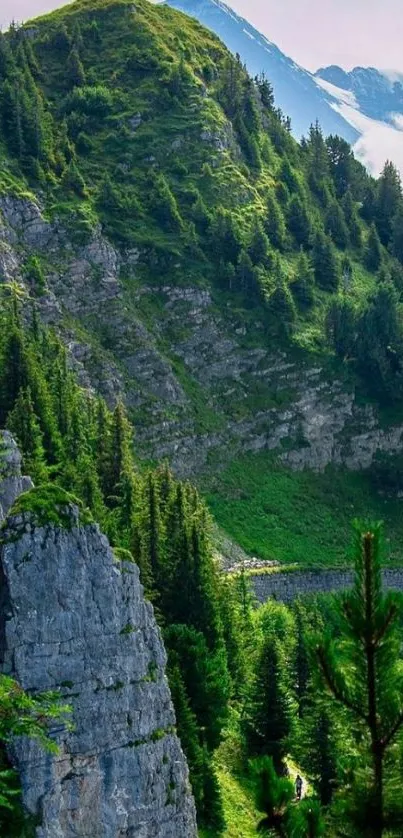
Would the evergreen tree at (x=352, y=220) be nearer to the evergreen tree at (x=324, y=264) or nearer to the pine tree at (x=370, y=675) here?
the evergreen tree at (x=324, y=264)

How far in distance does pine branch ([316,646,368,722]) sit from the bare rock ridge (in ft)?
49.5

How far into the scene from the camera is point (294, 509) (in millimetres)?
82875

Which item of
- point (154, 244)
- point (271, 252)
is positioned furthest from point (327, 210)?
point (154, 244)

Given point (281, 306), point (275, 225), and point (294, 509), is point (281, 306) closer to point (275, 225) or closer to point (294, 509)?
point (275, 225)

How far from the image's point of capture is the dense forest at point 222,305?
9.45m

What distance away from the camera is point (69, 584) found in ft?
82.2

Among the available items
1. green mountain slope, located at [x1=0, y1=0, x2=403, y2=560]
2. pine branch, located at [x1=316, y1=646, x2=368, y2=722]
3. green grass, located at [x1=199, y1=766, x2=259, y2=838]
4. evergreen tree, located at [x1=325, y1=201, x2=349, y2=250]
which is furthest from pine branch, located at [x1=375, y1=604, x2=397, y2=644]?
evergreen tree, located at [x1=325, y1=201, x2=349, y2=250]

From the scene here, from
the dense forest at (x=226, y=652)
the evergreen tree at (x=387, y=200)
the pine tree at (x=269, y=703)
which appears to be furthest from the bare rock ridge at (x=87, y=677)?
the evergreen tree at (x=387, y=200)

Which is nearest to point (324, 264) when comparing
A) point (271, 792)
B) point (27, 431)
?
point (27, 431)

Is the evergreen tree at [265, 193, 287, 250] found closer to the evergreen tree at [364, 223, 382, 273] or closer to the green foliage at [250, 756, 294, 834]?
the evergreen tree at [364, 223, 382, 273]

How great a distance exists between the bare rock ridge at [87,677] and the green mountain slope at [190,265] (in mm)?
50665

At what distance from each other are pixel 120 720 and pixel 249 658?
86.1 ft

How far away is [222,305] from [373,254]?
3222 centimetres

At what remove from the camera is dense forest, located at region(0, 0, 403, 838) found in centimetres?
945
